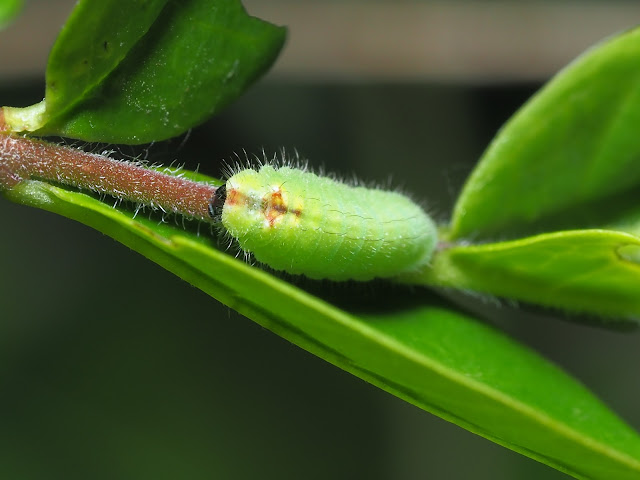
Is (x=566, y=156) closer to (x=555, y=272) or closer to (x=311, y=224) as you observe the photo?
(x=555, y=272)

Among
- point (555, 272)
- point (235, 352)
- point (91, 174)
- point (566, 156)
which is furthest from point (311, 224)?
point (235, 352)

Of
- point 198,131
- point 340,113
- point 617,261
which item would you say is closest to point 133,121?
point 617,261

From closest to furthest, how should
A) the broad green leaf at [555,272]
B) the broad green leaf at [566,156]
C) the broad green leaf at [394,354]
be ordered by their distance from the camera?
the broad green leaf at [394,354] → the broad green leaf at [555,272] → the broad green leaf at [566,156]

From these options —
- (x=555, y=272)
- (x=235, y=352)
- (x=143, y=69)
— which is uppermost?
(x=143, y=69)

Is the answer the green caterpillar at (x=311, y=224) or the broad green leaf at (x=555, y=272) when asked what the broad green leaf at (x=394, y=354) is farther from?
the broad green leaf at (x=555, y=272)

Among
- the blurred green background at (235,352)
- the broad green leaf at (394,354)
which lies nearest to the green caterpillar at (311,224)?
the broad green leaf at (394,354)

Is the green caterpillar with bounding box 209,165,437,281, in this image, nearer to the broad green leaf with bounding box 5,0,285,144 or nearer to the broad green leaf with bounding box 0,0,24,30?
the broad green leaf with bounding box 5,0,285,144

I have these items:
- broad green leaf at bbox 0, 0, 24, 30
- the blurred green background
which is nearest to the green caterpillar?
broad green leaf at bbox 0, 0, 24, 30
